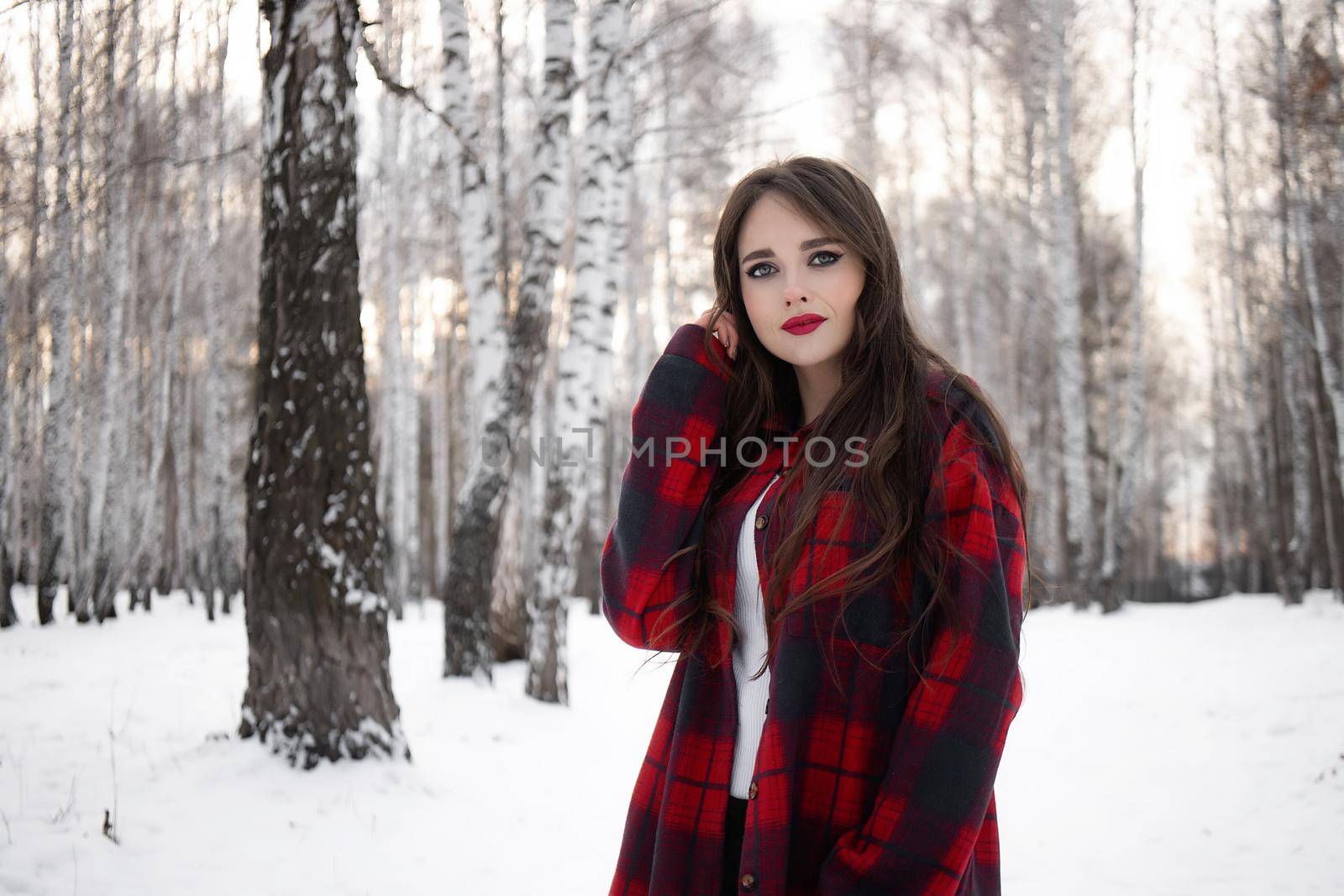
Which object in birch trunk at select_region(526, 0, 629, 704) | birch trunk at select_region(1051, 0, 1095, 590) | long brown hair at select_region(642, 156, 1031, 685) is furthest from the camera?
birch trunk at select_region(1051, 0, 1095, 590)

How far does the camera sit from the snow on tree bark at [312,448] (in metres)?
3.95

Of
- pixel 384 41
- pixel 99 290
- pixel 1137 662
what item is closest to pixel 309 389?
pixel 1137 662

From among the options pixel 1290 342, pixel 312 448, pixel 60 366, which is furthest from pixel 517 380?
pixel 1290 342

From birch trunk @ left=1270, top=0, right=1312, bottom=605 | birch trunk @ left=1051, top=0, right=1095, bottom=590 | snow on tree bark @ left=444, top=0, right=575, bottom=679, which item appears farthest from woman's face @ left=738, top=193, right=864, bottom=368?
birch trunk @ left=1051, top=0, right=1095, bottom=590

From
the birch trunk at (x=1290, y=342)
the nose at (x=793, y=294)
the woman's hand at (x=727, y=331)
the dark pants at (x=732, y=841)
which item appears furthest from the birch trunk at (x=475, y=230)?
the birch trunk at (x=1290, y=342)

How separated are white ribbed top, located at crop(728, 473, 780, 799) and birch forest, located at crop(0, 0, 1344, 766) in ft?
2.01

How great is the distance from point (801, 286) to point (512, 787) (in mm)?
3741

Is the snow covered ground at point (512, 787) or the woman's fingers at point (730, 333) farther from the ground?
the woman's fingers at point (730, 333)

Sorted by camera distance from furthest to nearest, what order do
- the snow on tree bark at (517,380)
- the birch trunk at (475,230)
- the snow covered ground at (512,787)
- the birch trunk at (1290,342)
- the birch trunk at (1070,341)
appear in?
1. the birch trunk at (1070,341)
2. the birch trunk at (1290,342)
3. the birch trunk at (475,230)
4. the snow on tree bark at (517,380)
5. the snow covered ground at (512,787)

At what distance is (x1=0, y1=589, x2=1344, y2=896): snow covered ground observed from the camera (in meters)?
3.25

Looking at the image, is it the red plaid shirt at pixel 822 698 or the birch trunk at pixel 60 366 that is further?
the birch trunk at pixel 60 366

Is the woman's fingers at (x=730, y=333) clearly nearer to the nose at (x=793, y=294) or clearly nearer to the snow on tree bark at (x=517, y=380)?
Answer: the nose at (x=793, y=294)

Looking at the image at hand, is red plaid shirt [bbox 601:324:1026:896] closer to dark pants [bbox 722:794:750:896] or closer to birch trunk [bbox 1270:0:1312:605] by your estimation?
dark pants [bbox 722:794:750:896]

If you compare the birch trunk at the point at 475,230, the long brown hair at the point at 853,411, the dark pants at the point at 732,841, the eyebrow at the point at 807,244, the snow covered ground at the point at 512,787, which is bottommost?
the snow covered ground at the point at 512,787
